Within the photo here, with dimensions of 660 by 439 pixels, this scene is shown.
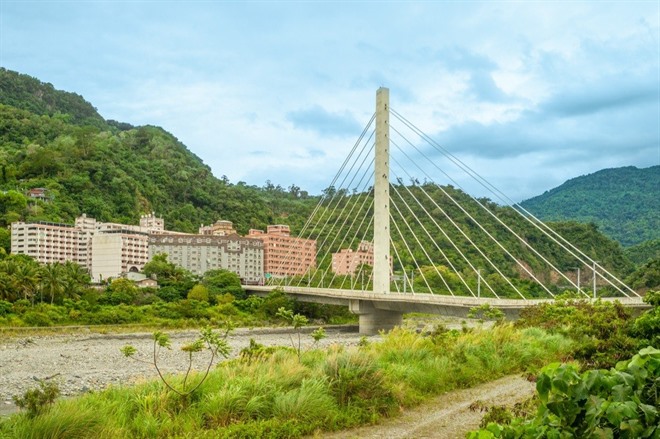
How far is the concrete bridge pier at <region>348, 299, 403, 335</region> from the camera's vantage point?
3128 centimetres

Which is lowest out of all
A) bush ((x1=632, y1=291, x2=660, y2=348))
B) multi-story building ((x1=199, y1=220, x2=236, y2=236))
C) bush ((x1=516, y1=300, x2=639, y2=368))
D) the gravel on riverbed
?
the gravel on riverbed

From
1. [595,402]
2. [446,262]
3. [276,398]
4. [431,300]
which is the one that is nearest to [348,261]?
[446,262]

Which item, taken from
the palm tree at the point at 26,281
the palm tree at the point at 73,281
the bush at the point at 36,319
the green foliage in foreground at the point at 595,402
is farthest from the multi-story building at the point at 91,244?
the green foliage in foreground at the point at 595,402

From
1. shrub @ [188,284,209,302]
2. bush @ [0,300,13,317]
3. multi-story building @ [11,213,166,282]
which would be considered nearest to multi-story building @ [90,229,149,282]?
multi-story building @ [11,213,166,282]

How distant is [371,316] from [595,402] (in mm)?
29962

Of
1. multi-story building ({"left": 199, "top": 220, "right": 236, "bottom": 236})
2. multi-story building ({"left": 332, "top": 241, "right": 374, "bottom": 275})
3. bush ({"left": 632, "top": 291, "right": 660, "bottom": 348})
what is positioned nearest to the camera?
bush ({"left": 632, "top": 291, "right": 660, "bottom": 348})

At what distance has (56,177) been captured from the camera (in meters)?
62.1

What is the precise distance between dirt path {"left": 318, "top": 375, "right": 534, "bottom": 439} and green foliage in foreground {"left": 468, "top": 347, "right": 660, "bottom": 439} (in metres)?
4.65

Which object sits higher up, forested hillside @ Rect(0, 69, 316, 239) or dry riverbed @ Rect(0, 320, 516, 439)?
forested hillside @ Rect(0, 69, 316, 239)

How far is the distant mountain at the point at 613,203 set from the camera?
5853 centimetres

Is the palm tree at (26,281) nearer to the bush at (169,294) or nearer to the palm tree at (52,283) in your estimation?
the palm tree at (52,283)

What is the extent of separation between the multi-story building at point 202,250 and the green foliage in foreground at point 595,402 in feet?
184

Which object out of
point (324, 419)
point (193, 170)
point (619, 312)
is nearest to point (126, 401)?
point (324, 419)

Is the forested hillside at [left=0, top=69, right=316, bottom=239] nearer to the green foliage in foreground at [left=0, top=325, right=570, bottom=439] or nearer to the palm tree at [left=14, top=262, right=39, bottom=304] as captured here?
→ the palm tree at [left=14, top=262, right=39, bottom=304]
